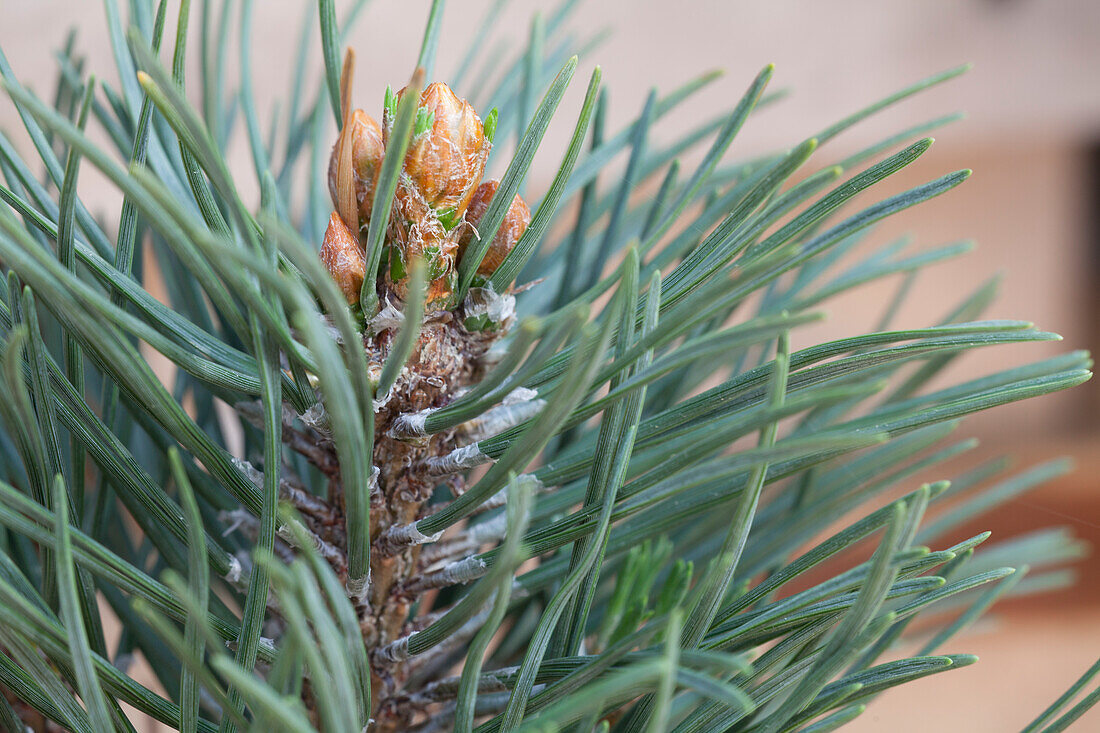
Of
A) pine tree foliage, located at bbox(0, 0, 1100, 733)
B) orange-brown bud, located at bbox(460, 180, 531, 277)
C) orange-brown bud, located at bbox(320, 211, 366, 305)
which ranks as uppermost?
orange-brown bud, located at bbox(460, 180, 531, 277)

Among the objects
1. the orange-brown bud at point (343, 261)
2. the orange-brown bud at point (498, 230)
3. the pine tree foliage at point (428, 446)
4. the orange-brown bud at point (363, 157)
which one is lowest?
the pine tree foliage at point (428, 446)

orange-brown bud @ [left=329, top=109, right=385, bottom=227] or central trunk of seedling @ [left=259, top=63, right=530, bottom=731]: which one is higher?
orange-brown bud @ [left=329, top=109, right=385, bottom=227]

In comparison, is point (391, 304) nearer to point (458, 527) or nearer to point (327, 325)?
point (327, 325)

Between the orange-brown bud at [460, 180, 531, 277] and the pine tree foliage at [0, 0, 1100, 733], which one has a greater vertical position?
the orange-brown bud at [460, 180, 531, 277]

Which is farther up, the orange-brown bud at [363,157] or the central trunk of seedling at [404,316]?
the orange-brown bud at [363,157]
